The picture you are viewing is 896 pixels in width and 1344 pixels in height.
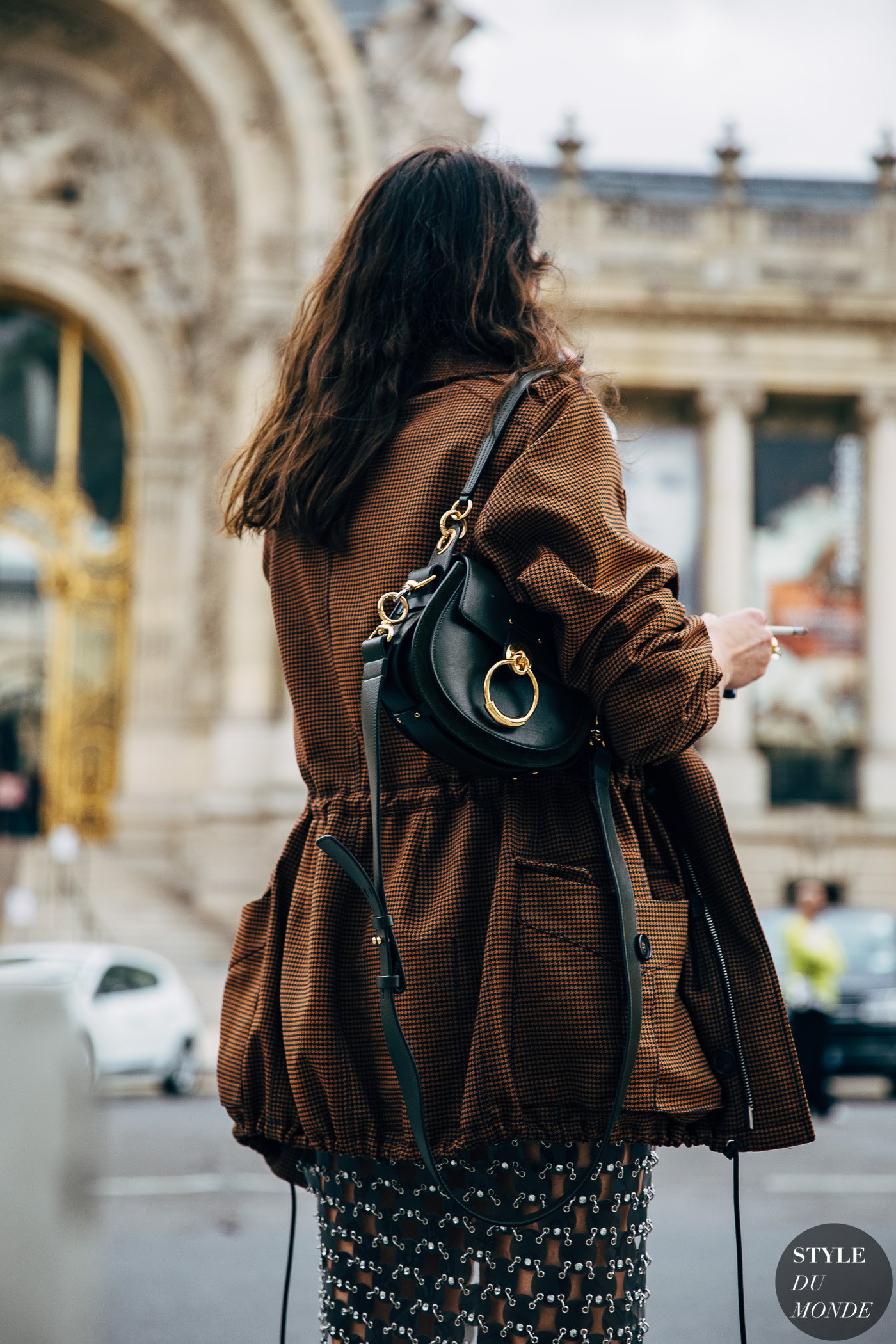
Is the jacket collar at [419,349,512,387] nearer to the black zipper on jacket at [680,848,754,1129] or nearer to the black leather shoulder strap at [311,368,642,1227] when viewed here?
the black leather shoulder strap at [311,368,642,1227]

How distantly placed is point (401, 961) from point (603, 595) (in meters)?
0.54

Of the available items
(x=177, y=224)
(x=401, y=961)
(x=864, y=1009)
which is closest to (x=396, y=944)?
(x=401, y=961)

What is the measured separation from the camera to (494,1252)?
209cm

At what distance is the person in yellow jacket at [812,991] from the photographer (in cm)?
1089

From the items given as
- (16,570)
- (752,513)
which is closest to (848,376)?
(752,513)

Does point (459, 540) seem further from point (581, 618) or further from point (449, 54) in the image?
point (449, 54)

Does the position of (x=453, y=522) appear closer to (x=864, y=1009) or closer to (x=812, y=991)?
(x=812, y=991)

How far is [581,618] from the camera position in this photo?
206 centimetres

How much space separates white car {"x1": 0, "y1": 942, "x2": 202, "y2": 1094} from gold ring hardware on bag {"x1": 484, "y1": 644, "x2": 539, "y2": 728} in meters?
10.8

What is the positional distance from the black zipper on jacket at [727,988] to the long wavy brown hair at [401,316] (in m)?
0.70

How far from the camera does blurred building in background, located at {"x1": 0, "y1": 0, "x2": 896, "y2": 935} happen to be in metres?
23.0

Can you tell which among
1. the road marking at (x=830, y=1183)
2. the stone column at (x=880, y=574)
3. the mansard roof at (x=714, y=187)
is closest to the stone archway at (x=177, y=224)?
the mansard roof at (x=714, y=187)

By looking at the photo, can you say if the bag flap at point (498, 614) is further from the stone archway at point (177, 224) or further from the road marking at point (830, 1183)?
the stone archway at point (177, 224)

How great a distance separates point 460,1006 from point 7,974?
2.46 feet
